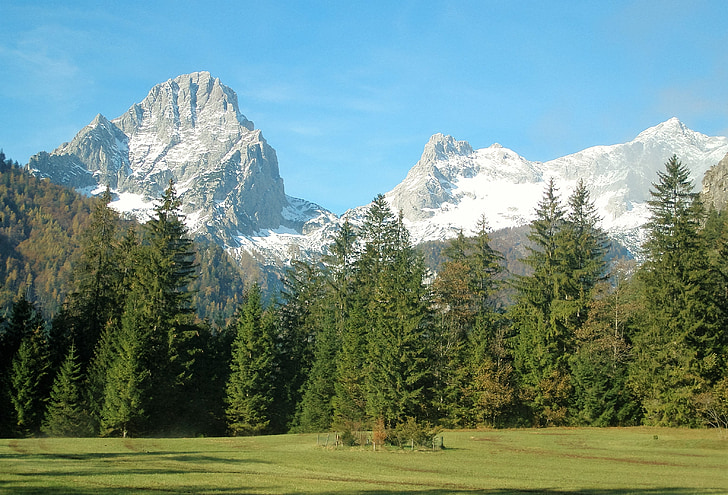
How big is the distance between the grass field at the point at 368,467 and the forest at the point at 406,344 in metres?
11.7

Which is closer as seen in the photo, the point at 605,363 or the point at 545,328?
the point at 605,363

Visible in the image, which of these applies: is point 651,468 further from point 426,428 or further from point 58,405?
point 58,405

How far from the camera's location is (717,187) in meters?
109

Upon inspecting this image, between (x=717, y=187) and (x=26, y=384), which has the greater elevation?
(x=717, y=187)

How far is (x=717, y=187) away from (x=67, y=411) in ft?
358

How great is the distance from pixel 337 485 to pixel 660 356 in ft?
141

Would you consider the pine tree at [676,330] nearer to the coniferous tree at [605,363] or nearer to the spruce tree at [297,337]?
the coniferous tree at [605,363]

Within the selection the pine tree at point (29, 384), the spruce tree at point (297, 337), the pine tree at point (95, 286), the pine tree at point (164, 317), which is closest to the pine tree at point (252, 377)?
the spruce tree at point (297, 337)

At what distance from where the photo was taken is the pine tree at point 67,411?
175ft

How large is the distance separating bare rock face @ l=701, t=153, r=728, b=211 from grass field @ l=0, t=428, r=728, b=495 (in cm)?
7174

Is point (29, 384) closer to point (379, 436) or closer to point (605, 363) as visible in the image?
point (379, 436)

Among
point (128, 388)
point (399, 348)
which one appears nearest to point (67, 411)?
point (128, 388)

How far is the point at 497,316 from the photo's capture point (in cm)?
6775

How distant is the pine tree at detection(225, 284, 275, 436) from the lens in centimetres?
6425
